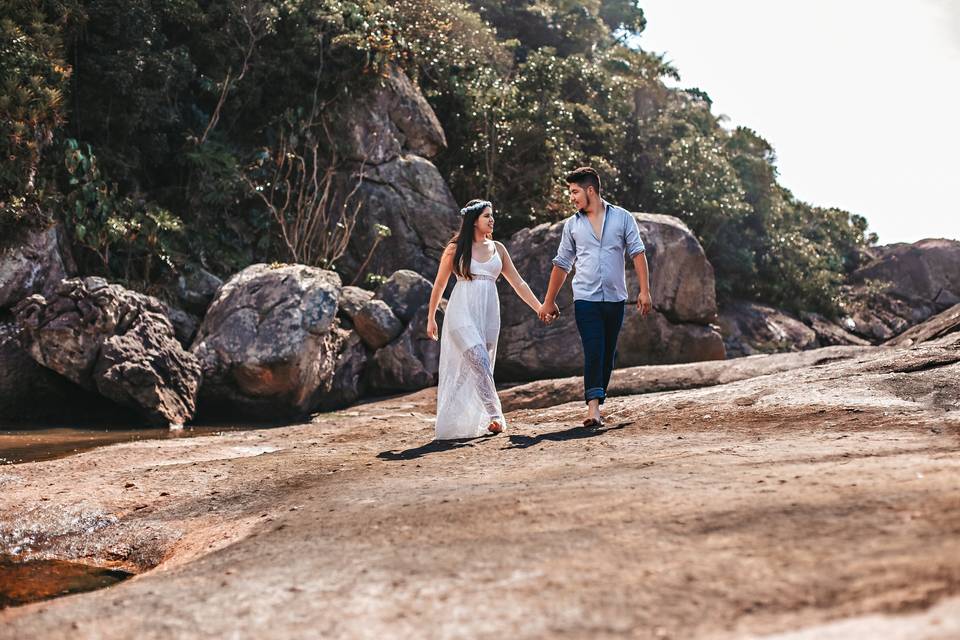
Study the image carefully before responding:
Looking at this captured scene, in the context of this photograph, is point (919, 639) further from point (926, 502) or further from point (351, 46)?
point (351, 46)

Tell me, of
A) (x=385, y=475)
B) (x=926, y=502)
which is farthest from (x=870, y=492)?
(x=385, y=475)

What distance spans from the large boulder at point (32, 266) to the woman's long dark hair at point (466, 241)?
6.41 m

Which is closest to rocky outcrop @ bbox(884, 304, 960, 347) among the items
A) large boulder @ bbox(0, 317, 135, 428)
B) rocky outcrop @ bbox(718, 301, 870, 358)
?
large boulder @ bbox(0, 317, 135, 428)

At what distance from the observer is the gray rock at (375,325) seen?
1337 centimetres

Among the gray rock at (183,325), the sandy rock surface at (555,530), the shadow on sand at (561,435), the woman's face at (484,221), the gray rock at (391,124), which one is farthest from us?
the gray rock at (391,124)

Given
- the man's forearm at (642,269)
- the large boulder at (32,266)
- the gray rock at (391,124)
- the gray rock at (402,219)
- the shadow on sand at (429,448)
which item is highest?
the gray rock at (391,124)

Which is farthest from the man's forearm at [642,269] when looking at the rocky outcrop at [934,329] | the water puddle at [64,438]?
the water puddle at [64,438]

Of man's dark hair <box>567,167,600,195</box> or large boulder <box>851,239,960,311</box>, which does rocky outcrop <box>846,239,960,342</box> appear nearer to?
large boulder <box>851,239,960,311</box>

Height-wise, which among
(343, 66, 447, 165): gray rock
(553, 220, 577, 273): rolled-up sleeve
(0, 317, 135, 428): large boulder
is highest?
(343, 66, 447, 165): gray rock

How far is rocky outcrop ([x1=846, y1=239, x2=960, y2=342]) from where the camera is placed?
25.7 metres

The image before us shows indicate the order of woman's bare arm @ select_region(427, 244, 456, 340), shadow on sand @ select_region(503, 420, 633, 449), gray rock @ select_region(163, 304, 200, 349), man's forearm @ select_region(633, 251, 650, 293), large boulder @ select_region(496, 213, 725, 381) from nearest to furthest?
1. shadow on sand @ select_region(503, 420, 633, 449)
2. man's forearm @ select_region(633, 251, 650, 293)
3. woman's bare arm @ select_region(427, 244, 456, 340)
4. gray rock @ select_region(163, 304, 200, 349)
5. large boulder @ select_region(496, 213, 725, 381)

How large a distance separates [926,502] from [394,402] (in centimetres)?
907

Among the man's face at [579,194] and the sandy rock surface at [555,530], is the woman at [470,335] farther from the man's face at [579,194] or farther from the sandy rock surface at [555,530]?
the man's face at [579,194]

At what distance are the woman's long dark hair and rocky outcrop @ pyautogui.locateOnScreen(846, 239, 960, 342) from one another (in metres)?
19.7
